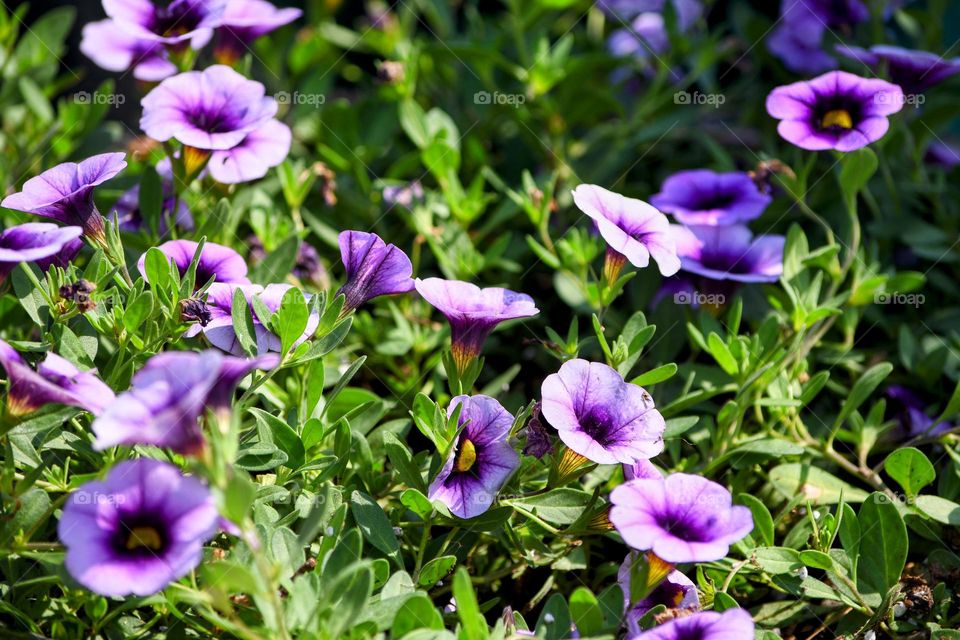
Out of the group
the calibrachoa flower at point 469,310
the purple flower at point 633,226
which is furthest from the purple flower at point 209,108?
the purple flower at point 633,226

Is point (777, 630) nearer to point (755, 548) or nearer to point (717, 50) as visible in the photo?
point (755, 548)

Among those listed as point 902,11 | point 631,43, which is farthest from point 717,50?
point 902,11

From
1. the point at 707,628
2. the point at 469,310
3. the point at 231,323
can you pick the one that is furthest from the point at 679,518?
the point at 231,323

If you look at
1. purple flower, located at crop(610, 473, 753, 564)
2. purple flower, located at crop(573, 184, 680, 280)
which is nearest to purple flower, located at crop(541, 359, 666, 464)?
purple flower, located at crop(610, 473, 753, 564)

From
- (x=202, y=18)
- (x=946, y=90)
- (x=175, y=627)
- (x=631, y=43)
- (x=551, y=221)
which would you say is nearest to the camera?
(x=175, y=627)

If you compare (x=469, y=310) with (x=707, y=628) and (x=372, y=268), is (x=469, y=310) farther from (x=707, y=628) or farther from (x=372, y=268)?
(x=707, y=628)

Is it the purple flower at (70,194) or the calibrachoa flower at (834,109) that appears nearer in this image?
the purple flower at (70,194)

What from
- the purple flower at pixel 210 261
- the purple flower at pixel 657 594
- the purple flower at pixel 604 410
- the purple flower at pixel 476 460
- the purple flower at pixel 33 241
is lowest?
the purple flower at pixel 657 594

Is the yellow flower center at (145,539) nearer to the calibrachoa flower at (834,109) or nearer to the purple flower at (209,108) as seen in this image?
the purple flower at (209,108)
